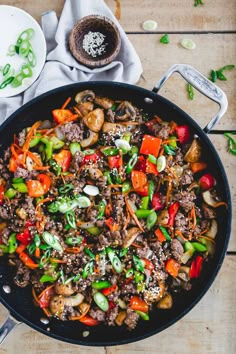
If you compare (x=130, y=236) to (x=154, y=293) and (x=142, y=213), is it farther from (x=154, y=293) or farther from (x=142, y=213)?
(x=154, y=293)

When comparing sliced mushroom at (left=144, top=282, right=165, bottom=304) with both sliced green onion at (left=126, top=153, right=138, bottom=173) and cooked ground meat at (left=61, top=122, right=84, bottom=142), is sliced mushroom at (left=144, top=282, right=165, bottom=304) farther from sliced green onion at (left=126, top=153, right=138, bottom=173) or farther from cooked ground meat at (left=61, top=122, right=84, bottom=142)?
cooked ground meat at (left=61, top=122, right=84, bottom=142)

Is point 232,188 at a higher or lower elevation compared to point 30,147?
lower

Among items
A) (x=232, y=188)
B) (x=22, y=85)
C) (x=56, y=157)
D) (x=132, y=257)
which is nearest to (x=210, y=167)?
(x=232, y=188)

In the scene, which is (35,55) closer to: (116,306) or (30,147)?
(30,147)

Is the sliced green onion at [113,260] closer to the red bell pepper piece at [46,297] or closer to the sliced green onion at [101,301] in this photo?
the sliced green onion at [101,301]

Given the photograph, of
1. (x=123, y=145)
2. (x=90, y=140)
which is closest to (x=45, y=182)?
(x=90, y=140)

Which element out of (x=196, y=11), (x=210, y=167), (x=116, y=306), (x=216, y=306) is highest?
(x=196, y=11)
